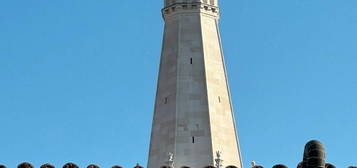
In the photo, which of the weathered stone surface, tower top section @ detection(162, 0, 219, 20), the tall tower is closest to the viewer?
the weathered stone surface

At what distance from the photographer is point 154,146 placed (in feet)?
268

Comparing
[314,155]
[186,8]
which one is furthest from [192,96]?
[314,155]

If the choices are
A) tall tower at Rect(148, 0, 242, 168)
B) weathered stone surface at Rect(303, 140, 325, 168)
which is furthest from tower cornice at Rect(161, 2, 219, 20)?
weathered stone surface at Rect(303, 140, 325, 168)

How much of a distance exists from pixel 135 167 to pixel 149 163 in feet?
44.0

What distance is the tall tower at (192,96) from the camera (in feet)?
263

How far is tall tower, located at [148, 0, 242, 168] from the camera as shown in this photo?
263 feet

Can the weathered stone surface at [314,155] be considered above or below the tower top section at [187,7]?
below

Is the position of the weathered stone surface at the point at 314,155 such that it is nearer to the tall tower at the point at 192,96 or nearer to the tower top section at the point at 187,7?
the tall tower at the point at 192,96

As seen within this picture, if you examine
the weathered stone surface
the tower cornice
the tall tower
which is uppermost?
the tower cornice

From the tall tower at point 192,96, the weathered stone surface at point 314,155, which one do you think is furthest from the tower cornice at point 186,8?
the weathered stone surface at point 314,155

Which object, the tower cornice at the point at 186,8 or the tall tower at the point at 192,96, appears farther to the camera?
the tower cornice at the point at 186,8

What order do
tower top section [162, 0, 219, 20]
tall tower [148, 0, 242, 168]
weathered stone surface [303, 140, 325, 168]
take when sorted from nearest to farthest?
weathered stone surface [303, 140, 325, 168], tall tower [148, 0, 242, 168], tower top section [162, 0, 219, 20]

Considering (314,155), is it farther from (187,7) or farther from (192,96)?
(187,7)

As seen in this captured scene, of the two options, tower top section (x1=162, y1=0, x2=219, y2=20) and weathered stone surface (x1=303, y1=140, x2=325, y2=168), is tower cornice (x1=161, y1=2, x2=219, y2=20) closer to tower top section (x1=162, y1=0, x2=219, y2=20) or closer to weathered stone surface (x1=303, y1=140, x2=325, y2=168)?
tower top section (x1=162, y1=0, x2=219, y2=20)
